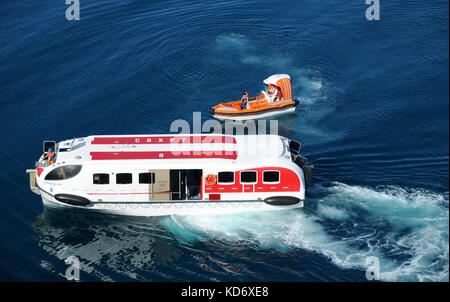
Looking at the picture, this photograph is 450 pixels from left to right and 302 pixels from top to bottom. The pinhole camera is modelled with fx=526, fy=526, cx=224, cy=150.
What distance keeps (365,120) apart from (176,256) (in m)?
22.3

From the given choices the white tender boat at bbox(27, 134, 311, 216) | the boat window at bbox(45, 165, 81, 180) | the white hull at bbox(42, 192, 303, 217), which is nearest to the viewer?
the white tender boat at bbox(27, 134, 311, 216)

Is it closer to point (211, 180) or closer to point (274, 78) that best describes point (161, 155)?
point (211, 180)

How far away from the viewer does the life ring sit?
35375 mm

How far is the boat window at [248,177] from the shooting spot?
35312 mm

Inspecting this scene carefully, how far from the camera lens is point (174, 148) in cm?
3612

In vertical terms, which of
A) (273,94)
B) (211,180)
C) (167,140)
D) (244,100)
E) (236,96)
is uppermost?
(236,96)

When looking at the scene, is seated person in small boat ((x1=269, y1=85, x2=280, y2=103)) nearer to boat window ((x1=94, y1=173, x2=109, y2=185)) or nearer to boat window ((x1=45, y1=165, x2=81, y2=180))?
boat window ((x1=94, y1=173, x2=109, y2=185))

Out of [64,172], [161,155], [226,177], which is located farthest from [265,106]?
[64,172]

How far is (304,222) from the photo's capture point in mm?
35656

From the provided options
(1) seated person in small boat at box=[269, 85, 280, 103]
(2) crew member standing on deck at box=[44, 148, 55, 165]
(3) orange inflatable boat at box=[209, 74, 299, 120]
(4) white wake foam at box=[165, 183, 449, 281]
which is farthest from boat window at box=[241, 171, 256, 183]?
(1) seated person in small boat at box=[269, 85, 280, 103]

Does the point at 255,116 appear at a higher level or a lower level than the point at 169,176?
higher

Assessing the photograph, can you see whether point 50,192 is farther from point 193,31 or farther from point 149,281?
point 193,31

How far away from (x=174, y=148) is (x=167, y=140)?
1242 mm

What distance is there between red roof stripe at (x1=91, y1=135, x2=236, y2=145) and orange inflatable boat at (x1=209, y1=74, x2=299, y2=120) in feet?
37.0
